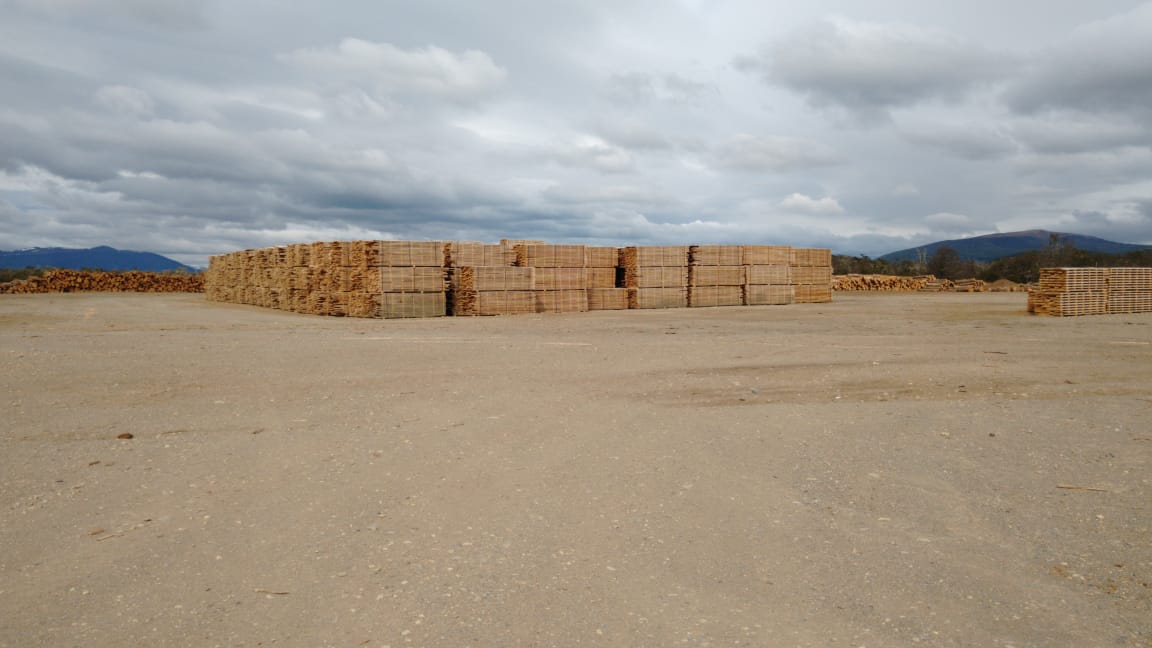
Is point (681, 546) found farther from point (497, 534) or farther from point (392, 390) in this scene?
point (392, 390)

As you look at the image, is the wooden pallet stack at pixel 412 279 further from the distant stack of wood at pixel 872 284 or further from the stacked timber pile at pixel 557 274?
the distant stack of wood at pixel 872 284

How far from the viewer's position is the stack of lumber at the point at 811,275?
100 feet

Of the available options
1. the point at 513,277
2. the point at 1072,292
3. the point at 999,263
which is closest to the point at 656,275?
the point at 513,277

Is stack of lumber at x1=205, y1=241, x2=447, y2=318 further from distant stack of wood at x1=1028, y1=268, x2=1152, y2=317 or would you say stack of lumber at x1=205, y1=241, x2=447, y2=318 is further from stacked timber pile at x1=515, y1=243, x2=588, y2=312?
distant stack of wood at x1=1028, y1=268, x2=1152, y2=317

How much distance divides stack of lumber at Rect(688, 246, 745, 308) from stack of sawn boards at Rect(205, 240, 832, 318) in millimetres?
40

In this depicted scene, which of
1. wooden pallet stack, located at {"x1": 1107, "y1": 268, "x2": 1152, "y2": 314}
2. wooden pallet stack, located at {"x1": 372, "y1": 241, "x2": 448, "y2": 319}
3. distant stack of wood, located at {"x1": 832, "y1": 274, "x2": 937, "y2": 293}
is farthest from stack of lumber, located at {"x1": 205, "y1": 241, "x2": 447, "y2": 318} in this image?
distant stack of wood, located at {"x1": 832, "y1": 274, "x2": 937, "y2": 293}

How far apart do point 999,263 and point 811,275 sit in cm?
→ 4390

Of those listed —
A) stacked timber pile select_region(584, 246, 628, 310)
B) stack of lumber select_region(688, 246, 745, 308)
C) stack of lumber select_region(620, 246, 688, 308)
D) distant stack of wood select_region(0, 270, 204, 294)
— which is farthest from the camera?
distant stack of wood select_region(0, 270, 204, 294)

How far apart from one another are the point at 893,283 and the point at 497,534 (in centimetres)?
4810

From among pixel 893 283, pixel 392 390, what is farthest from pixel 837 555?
pixel 893 283

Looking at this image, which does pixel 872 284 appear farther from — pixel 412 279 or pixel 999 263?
pixel 412 279

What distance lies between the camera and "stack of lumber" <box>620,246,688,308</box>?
87.6 feet

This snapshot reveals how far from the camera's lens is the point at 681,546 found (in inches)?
168

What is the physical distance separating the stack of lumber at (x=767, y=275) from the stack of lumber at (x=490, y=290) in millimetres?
9894
